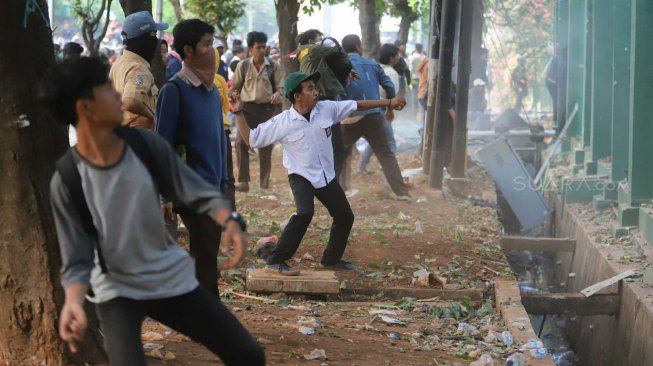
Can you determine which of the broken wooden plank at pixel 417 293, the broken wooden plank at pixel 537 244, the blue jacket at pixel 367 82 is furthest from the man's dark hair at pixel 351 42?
the broken wooden plank at pixel 417 293

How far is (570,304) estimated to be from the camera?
974 centimetres

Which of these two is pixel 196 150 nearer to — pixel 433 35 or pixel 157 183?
pixel 157 183

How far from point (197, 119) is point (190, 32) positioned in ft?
1.69

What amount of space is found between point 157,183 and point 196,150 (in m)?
2.28

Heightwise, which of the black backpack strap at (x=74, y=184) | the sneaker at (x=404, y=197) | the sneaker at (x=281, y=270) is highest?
the black backpack strap at (x=74, y=184)

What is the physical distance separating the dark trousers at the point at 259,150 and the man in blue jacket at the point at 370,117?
47.5 inches

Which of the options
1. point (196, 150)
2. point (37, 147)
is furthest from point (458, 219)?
point (37, 147)

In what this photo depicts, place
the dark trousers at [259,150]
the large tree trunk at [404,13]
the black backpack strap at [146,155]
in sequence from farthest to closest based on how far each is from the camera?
the large tree trunk at [404,13] < the dark trousers at [259,150] < the black backpack strap at [146,155]

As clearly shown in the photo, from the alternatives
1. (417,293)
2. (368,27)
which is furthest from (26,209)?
(368,27)

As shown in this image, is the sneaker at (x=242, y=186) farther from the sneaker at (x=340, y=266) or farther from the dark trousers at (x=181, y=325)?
the dark trousers at (x=181, y=325)

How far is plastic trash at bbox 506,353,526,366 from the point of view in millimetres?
6617

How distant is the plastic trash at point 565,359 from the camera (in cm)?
1112

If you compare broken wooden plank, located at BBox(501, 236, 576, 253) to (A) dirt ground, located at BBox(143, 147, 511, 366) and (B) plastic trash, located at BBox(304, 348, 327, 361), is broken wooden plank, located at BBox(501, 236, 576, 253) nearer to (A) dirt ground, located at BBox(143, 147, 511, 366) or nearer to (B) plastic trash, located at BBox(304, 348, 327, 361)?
(A) dirt ground, located at BBox(143, 147, 511, 366)

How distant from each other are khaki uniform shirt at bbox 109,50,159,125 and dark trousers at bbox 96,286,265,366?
287 centimetres
